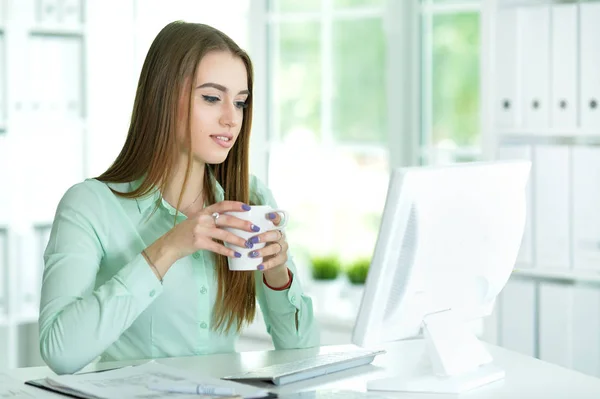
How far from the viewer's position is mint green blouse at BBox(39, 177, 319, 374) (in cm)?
182

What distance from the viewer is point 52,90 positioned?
3.90 m

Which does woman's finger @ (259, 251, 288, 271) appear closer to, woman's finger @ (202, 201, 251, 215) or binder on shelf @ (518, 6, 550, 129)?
woman's finger @ (202, 201, 251, 215)

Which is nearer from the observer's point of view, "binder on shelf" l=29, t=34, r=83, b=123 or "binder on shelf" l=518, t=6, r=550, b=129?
"binder on shelf" l=518, t=6, r=550, b=129

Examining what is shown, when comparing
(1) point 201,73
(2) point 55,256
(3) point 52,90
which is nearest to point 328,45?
(3) point 52,90

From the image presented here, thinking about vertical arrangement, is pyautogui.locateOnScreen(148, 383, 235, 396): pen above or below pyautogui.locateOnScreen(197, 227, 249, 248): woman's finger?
below

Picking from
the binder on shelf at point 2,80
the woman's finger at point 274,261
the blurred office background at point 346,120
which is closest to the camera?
the woman's finger at point 274,261

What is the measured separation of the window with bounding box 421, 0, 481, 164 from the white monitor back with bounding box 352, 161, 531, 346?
1.91m

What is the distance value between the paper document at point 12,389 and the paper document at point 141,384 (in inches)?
1.8

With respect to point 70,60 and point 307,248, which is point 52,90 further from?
point 307,248

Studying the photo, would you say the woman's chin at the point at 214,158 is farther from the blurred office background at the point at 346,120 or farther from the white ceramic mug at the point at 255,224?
the blurred office background at the point at 346,120

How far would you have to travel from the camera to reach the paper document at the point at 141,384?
1.54 meters

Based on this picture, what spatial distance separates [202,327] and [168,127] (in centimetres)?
43

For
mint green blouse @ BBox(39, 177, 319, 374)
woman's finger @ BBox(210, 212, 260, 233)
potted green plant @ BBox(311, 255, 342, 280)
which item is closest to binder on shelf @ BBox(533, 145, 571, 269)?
potted green plant @ BBox(311, 255, 342, 280)

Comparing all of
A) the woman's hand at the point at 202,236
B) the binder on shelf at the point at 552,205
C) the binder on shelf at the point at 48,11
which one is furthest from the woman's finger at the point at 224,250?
the binder on shelf at the point at 48,11
